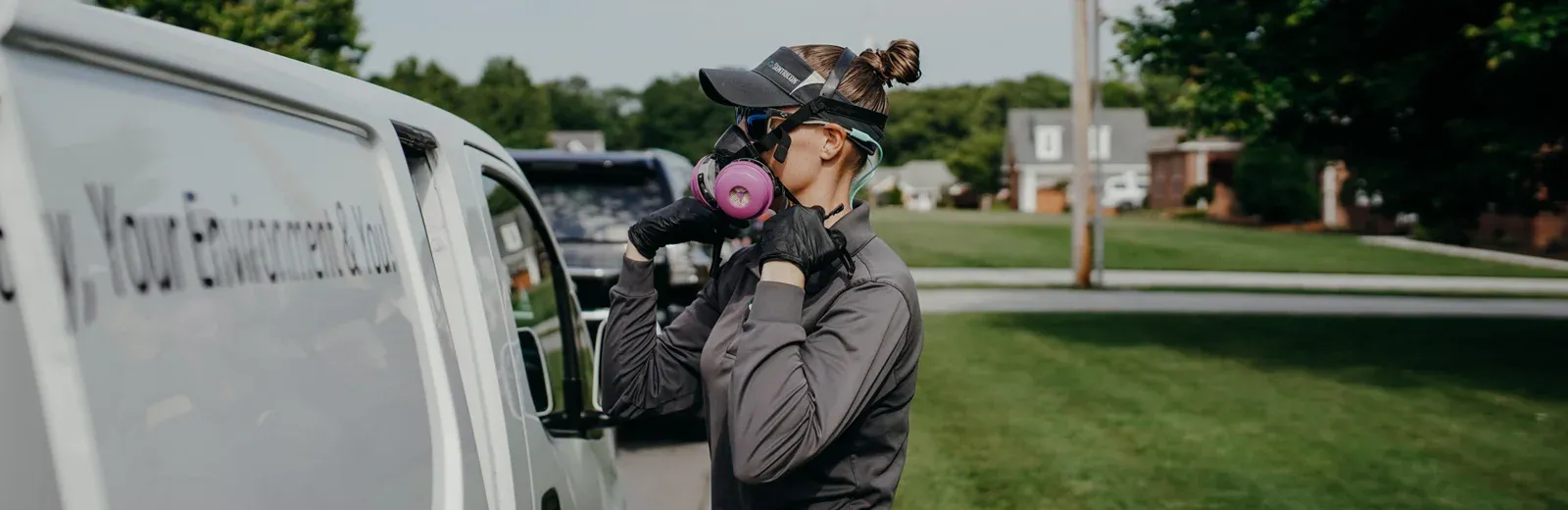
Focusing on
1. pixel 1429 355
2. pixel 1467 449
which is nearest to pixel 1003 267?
pixel 1429 355

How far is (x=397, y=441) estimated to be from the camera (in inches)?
94.2

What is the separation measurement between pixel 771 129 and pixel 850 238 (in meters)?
0.23

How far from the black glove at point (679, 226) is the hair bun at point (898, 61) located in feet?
1.35

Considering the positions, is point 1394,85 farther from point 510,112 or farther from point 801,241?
point 510,112

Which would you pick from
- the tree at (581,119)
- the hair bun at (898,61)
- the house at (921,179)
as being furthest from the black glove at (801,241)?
the tree at (581,119)

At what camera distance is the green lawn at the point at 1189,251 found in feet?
109

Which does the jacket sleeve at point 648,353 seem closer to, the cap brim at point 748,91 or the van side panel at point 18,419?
the cap brim at point 748,91

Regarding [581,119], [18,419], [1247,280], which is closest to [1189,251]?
[1247,280]

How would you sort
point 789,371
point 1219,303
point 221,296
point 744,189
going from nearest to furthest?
1. point 221,296
2. point 789,371
3. point 744,189
4. point 1219,303

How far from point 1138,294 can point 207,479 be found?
23.4m

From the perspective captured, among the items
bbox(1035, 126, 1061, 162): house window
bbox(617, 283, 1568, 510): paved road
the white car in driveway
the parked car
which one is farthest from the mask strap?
bbox(1035, 126, 1061, 162): house window

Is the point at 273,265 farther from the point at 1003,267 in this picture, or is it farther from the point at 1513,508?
the point at 1003,267

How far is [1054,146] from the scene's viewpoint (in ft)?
368

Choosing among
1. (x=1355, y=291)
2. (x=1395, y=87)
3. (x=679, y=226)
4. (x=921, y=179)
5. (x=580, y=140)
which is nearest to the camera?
(x=679, y=226)
